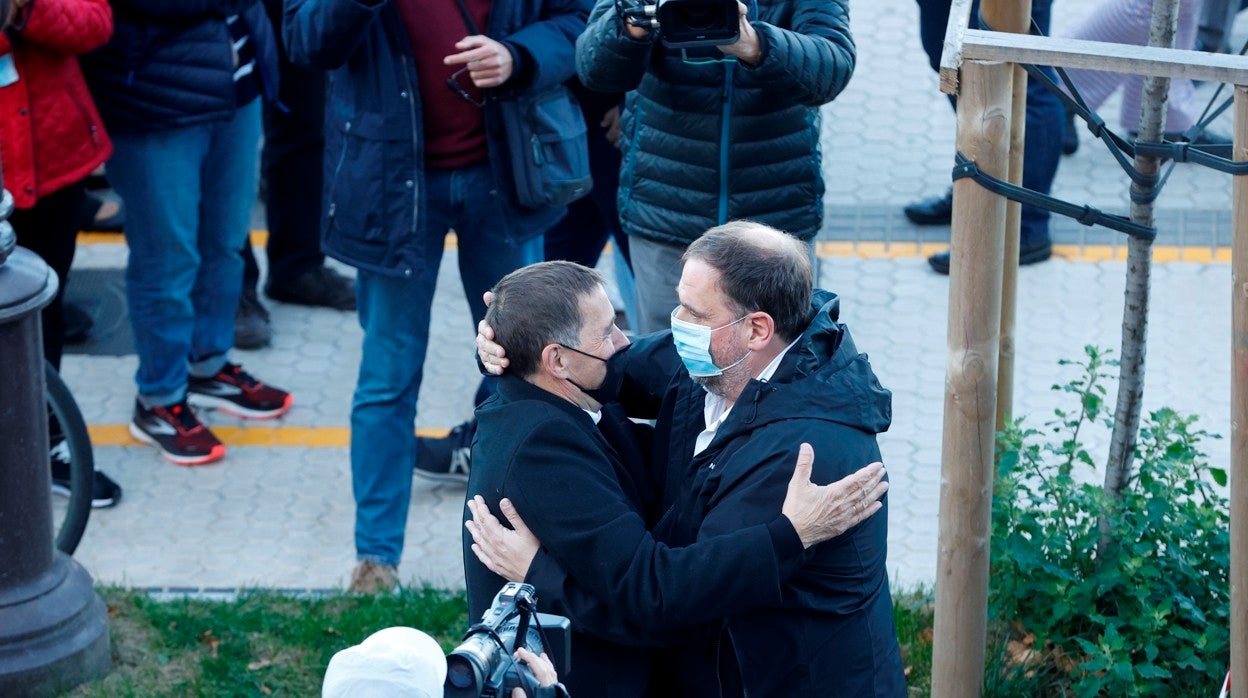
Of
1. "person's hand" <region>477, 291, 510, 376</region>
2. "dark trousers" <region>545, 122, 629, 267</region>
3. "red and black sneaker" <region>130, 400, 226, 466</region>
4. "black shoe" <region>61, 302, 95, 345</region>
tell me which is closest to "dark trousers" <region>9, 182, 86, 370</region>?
"red and black sneaker" <region>130, 400, 226, 466</region>

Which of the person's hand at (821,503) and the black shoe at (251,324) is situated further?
the black shoe at (251,324)

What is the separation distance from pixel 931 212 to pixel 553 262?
4460mm

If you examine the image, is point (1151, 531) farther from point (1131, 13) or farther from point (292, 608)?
point (1131, 13)

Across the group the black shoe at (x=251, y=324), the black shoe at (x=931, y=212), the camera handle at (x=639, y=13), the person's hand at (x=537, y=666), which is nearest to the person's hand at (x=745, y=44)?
the camera handle at (x=639, y=13)

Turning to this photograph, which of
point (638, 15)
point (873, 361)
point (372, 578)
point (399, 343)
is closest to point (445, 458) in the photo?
point (372, 578)

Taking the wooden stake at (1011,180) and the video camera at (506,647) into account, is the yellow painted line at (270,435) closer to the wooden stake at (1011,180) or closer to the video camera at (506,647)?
the wooden stake at (1011,180)

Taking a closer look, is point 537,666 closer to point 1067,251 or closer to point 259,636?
point 259,636

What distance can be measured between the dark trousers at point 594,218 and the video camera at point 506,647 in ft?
9.37

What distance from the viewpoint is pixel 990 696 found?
12.6ft

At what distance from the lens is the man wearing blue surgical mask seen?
9.14ft

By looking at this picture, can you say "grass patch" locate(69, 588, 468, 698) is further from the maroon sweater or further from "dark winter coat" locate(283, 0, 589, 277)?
the maroon sweater

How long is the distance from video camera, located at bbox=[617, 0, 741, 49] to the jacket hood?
0.97 meters

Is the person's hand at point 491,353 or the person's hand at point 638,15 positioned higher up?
the person's hand at point 638,15

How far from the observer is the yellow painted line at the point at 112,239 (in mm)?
7289
